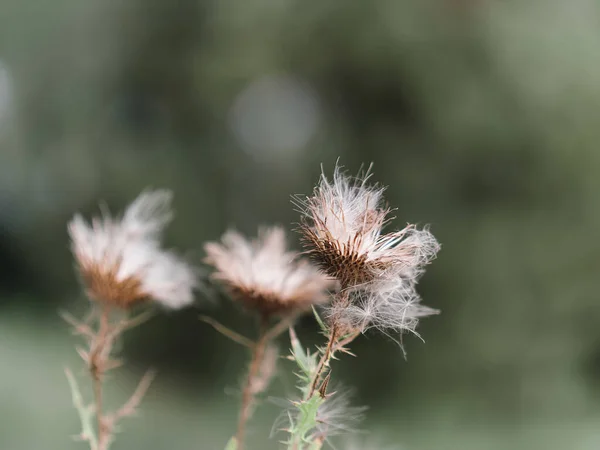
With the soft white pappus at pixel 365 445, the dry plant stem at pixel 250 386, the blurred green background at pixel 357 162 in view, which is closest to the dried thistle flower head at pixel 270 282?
the dry plant stem at pixel 250 386

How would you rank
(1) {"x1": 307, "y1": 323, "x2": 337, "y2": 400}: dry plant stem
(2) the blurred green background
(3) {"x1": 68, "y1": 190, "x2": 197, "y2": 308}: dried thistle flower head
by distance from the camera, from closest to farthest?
(1) {"x1": 307, "y1": 323, "x2": 337, "y2": 400}: dry plant stem < (3) {"x1": 68, "y1": 190, "x2": 197, "y2": 308}: dried thistle flower head < (2) the blurred green background

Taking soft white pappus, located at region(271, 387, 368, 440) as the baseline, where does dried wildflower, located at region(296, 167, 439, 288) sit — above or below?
above

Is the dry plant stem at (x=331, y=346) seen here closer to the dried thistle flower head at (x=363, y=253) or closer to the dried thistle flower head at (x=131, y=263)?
the dried thistle flower head at (x=363, y=253)

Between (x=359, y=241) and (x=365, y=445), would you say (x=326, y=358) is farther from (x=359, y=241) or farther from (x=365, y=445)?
(x=365, y=445)

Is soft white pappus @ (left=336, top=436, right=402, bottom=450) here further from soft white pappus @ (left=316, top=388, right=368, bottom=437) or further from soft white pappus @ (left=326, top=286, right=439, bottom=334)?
soft white pappus @ (left=326, top=286, right=439, bottom=334)

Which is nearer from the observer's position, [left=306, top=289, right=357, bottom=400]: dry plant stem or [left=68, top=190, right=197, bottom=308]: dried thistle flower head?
[left=306, top=289, right=357, bottom=400]: dry plant stem

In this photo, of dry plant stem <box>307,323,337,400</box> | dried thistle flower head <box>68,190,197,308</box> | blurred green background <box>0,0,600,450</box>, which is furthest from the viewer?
blurred green background <box>0,0,600,450</box>

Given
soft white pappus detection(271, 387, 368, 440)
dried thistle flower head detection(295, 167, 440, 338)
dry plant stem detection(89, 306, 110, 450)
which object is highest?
dried thistle flower head detection(295, 167, 440, 338)

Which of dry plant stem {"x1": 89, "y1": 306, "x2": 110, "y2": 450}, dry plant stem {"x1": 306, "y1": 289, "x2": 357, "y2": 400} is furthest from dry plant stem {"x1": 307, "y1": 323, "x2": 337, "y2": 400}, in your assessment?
dry plant stem {"x1": 89, "y1": 306, "x2": 110, "y2": 450}
